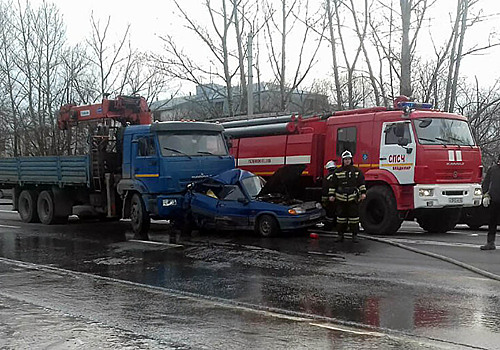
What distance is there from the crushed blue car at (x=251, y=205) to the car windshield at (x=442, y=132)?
8.94ft

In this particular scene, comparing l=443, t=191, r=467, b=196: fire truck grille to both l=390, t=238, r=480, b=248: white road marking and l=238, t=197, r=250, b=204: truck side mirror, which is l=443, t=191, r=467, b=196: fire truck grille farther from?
l=238, t=197, r=250, b=204: truck side mirror

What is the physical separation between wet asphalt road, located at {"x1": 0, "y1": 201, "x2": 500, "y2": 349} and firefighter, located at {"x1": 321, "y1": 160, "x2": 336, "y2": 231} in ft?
3.20

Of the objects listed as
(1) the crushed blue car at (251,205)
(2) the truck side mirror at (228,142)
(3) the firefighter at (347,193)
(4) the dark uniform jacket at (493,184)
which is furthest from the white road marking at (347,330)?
(2) the truck side mirror at (228,142)

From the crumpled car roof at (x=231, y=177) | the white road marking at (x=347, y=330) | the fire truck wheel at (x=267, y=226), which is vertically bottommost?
the white road marking at (x=347, y=330)

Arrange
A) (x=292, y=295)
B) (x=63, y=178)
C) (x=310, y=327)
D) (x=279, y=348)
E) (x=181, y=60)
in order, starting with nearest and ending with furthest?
(x=279, y=348)
(x=310, y=327)
(x=292, y=295)
(x=63, y=178)
(x=181, y=60)

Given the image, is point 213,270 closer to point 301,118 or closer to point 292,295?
point 292,295

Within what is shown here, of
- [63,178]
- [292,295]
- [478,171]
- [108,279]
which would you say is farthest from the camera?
[63,178]

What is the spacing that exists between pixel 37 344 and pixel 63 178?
11737 mm

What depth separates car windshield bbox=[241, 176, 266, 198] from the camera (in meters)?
13.1

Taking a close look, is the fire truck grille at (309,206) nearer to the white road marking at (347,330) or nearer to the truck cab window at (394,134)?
the truck cab window at (394,134)

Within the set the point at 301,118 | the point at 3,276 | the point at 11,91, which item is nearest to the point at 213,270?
the point at 3,276

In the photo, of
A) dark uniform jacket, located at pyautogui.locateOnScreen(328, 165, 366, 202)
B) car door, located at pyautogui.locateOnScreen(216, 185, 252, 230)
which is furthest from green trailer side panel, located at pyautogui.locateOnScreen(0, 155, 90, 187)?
dark uniform jacket, located at pyautogui.locateOnScreen(328, 165, 366, 202)

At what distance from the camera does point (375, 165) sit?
13.3 m

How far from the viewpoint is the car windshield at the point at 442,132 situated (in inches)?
502
